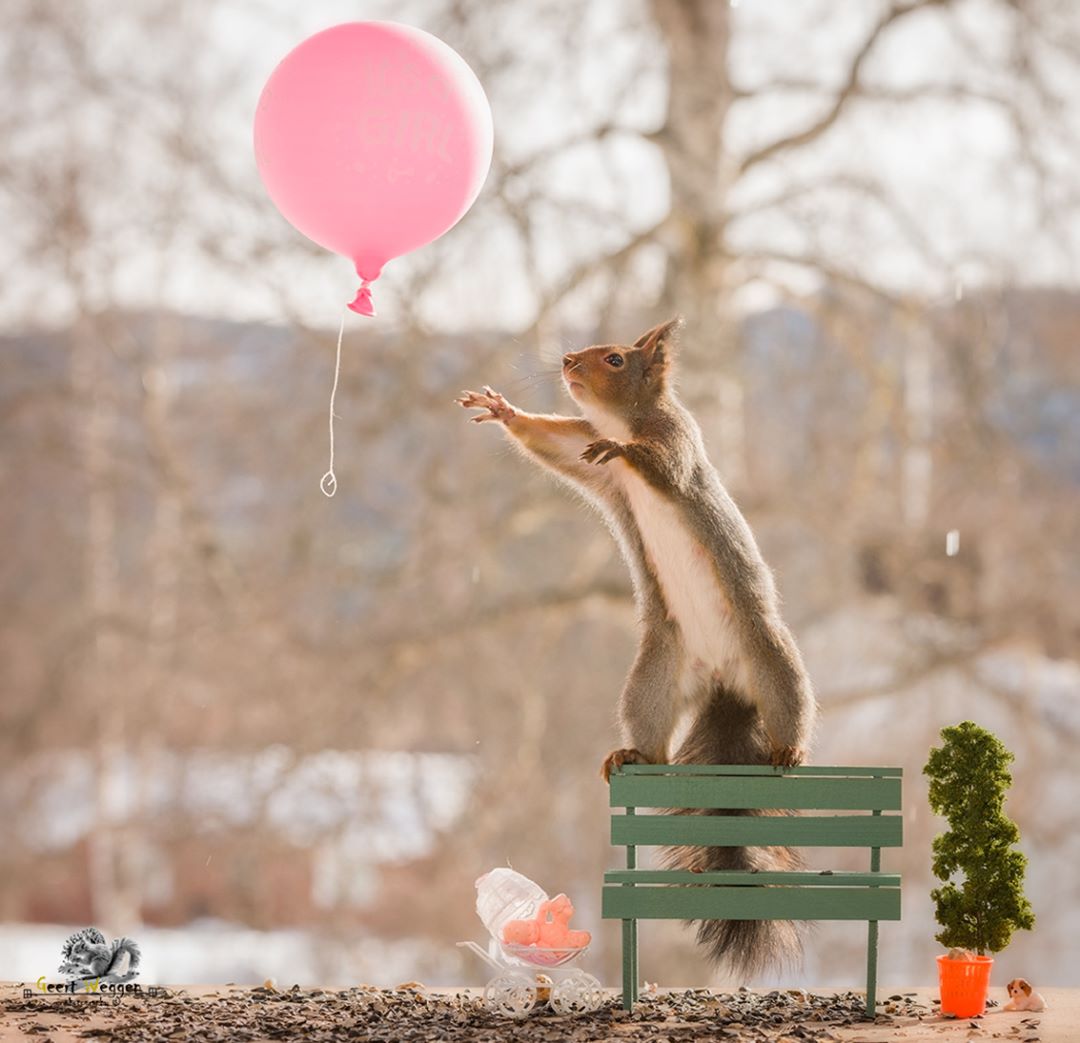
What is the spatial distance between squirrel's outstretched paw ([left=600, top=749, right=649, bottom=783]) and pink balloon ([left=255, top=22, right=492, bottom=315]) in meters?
0.87

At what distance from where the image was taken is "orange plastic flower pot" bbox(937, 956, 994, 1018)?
2.43 meters

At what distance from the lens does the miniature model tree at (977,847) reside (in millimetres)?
2428

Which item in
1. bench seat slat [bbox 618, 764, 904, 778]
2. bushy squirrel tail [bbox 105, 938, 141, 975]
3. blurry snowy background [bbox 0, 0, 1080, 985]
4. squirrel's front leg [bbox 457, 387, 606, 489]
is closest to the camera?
bench seat slat [bbox 618, 764, 904, 778]

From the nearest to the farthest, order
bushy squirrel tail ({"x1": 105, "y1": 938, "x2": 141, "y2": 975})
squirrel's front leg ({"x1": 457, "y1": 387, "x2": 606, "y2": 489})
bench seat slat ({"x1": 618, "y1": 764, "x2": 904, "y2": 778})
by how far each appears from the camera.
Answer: bench seat slat ({"x1": 618, "y1": 764, "x2": 904, "y2": 778}), squirrel's front leg ({"x1": 457, "y1": 387, "x2": 606, "y2": 489}), bushy squirrel tail ({"x1": 105, "y1": 938, "x2": 141, "y2": 975})

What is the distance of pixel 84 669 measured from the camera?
5523mm

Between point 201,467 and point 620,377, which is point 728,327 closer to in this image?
point 201,467

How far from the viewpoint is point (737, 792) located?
2371 mm

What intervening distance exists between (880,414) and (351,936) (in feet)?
8.89

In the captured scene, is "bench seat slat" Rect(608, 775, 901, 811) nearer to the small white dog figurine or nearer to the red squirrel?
the red squirrel

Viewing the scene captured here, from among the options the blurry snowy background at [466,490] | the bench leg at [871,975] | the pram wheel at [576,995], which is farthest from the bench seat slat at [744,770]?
the blurry snowy background at [466,490]

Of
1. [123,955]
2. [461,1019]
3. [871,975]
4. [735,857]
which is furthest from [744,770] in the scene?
[123,955]

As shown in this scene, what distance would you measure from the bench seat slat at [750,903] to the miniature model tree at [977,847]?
149 mm

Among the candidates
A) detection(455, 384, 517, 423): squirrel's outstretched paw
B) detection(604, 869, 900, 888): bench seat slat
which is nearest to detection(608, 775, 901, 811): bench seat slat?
detection(604, 869, 900, 888): bench seat slat

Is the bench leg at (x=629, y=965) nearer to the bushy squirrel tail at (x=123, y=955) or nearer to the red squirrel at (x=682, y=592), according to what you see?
the red squirrel at (x=682, y=592)
